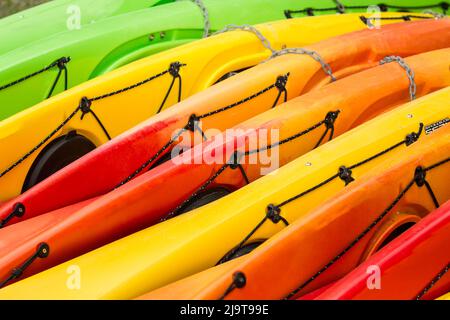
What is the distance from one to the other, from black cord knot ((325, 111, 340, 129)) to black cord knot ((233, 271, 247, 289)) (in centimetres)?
125

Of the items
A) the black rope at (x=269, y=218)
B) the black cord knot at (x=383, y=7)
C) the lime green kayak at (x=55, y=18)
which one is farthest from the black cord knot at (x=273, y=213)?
the black cord knot at (x=383, y=7)

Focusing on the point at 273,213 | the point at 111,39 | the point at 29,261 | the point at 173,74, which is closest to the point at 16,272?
the point at 29,261

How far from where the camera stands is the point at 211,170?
346cm

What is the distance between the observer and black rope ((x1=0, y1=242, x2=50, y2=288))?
3015 mm

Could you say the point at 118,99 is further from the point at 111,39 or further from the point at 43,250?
the point at 43,250

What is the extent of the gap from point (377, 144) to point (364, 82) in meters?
0.52

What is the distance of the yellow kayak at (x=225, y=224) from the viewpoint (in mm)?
2924

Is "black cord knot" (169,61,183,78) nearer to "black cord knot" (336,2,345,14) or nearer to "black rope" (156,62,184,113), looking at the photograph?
"black rope" (156,62,184,113)

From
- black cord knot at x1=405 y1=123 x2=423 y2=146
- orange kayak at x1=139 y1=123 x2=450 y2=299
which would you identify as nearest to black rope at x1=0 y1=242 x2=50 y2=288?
orange kayak at x1=139 y1=123 x2=450 y2=299

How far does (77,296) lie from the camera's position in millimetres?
2844

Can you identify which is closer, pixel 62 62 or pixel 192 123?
pixel 192 123

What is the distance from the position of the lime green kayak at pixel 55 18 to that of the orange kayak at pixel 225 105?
3.19 feet

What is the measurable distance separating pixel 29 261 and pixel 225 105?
49.3 inches

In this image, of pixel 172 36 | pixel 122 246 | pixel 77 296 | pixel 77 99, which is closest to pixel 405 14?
pixel 172 36
